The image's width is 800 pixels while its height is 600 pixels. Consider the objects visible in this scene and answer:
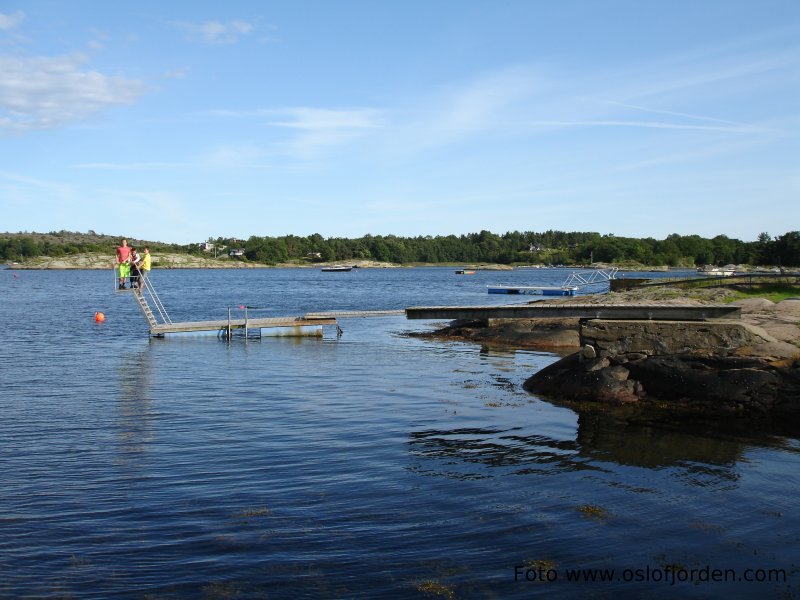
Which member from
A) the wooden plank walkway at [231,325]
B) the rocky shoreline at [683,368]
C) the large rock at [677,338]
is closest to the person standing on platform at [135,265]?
the wooden plank walkway at [231,325]

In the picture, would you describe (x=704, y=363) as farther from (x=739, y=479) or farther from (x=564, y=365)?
(x=739, y=479)

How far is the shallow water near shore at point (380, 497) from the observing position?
8.62 meters

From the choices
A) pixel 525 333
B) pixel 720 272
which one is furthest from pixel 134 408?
pixel 720 272

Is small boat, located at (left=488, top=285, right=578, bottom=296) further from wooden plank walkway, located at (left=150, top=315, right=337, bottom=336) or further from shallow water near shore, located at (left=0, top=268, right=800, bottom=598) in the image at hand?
shallow water near shore, located at (left=0, top=268, right=800, bottom=598)

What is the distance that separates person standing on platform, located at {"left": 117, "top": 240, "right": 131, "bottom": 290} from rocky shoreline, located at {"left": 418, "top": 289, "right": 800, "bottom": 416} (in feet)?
61.9

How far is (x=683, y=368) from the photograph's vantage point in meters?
18.3

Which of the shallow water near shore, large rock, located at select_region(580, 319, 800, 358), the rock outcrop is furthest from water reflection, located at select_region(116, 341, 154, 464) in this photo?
large rock, located at select_region(580, 319, 800, 358)

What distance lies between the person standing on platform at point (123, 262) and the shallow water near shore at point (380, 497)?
9.80m

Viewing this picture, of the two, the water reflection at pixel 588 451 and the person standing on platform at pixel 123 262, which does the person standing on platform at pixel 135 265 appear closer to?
the person standing on platform at pixel 123 262

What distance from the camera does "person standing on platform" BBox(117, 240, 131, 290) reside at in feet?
101

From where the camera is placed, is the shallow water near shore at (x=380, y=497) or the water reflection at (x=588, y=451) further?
the water reflection at (x=588, y=451)

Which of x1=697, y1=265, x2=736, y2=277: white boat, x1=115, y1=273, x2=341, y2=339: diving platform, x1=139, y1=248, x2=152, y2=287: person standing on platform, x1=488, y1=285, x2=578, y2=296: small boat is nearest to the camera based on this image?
x1=139, y1=248, x2=152, y2=287: person standing on platform

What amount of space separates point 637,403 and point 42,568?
571 inches

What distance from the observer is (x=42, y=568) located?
28.9 feet
